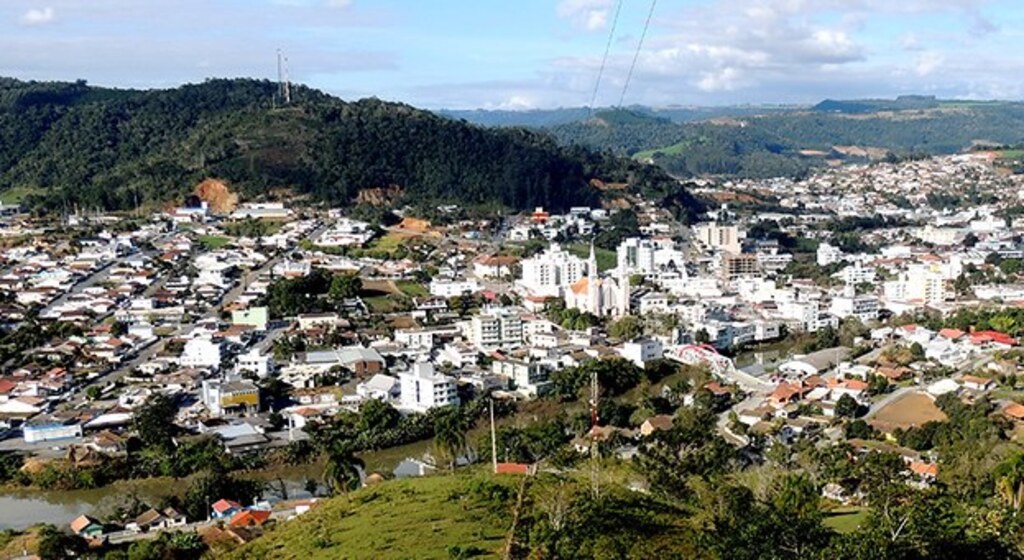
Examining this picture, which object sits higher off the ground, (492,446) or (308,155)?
(308,155)

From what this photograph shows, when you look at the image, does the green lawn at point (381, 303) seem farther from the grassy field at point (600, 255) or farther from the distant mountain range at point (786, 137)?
the distant mountain range at point (786, 137)

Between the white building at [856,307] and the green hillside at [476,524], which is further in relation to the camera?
the white building at [856,307]

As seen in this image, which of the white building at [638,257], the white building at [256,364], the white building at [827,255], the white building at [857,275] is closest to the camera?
the white building at [256,364]

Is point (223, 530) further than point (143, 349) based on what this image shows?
No

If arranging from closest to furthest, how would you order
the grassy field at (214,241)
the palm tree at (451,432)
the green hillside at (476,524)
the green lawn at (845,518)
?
the green hillside at (476,524) < the green lawn at (845,518) < the palm tree at (451,432) < the grassy field at (214,241)

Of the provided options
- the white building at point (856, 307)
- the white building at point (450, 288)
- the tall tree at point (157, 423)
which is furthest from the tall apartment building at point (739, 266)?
the tall tree at point (157, 423)

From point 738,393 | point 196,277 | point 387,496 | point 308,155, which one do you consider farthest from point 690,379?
point 308,155

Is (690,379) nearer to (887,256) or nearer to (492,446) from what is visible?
(492,446)
